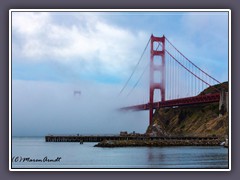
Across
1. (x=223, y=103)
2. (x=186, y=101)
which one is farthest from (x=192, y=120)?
(x=223, y=103)

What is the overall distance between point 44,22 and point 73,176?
75.5 inches

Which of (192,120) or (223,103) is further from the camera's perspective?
(192,120)

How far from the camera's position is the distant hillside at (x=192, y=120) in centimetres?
696

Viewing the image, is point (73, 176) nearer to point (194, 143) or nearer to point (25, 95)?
point (25, 95)

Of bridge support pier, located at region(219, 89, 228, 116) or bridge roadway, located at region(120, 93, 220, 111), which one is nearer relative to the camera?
bridge support pier, located at region(219, 89, 228, 116)

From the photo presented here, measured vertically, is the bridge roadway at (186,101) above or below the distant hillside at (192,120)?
above

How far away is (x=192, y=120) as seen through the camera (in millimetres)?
7168

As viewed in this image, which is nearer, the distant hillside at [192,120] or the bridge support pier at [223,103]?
the bridge support pier at [223,103]

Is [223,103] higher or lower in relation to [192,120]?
higher

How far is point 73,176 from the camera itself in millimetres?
6527

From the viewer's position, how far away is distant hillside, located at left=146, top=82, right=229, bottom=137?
6.96m

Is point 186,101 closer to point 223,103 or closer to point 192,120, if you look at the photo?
point 192,120
